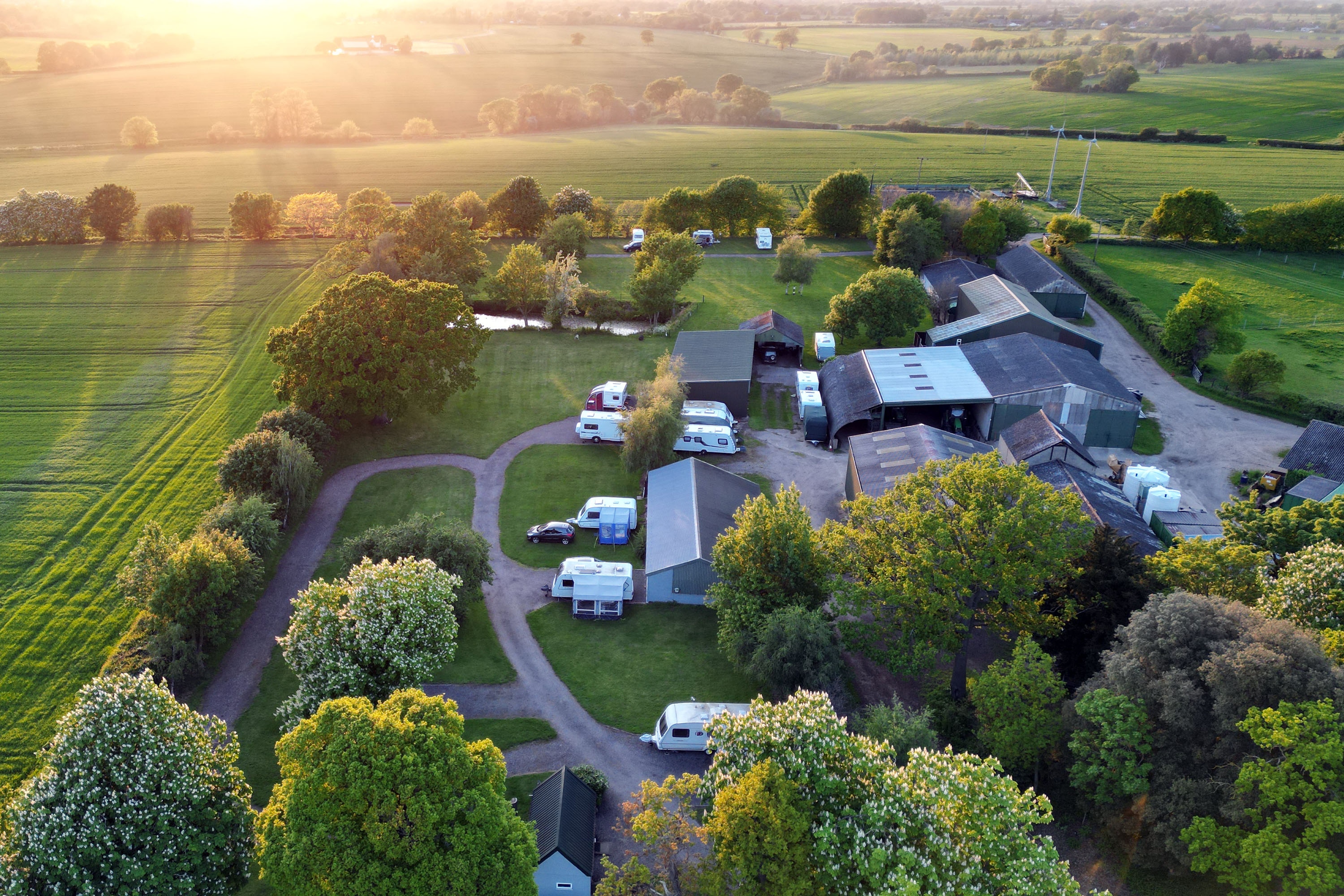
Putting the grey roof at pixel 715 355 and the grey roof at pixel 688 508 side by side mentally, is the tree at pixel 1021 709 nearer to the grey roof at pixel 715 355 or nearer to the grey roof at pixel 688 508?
the grey roof at pixel 688 508

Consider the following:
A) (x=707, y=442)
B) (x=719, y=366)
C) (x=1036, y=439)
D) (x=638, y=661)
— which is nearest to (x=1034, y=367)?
(x=1036, y=439)

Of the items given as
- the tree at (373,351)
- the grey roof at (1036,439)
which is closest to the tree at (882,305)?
the grey roof at (1036,439)

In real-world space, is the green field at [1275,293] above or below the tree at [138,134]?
below

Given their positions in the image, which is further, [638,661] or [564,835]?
[638,661]

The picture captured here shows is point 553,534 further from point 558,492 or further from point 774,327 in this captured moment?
point 774,327

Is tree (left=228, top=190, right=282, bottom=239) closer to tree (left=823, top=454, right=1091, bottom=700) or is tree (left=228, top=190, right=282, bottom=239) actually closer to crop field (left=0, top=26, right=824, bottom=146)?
crop field (left=0, top=26, right=824, bottom=146)

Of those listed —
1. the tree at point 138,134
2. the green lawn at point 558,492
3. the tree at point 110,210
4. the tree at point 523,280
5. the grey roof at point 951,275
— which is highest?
the tree at point 138,134

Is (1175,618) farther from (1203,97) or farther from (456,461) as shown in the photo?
(1203,97)
